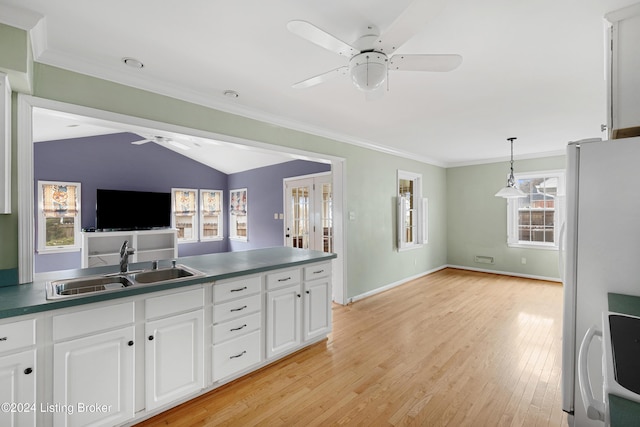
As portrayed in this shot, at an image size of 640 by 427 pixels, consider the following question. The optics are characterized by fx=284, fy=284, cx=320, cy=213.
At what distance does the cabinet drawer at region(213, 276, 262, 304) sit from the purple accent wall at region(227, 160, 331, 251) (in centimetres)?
358

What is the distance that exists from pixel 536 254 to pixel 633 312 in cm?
526

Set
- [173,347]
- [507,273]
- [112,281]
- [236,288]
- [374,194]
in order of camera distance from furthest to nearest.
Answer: [507,273] → [374,194] → [236,288] → [112,281] → [173,347]

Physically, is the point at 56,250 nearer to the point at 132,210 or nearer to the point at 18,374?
the point at 132,210

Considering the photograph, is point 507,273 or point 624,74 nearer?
point 624,74

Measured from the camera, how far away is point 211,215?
7.62 metres

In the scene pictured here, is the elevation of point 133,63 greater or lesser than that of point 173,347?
greater

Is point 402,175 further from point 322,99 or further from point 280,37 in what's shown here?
point 280,37

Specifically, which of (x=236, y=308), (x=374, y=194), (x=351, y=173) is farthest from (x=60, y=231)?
(x=374, y=194)

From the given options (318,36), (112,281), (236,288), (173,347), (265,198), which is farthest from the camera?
(265,198)

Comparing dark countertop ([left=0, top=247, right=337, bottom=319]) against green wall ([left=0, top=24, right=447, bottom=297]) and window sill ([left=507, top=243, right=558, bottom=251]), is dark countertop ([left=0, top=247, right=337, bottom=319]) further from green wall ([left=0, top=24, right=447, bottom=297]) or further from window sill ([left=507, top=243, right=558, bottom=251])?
window sill ([left=507, top=243, right=558, bottom=251])

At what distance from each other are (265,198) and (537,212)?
5730 mm

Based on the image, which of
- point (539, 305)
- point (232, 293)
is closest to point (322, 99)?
point (232, 293)

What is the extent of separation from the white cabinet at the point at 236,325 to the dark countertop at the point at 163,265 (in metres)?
0.11

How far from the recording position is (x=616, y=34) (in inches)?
62.9
